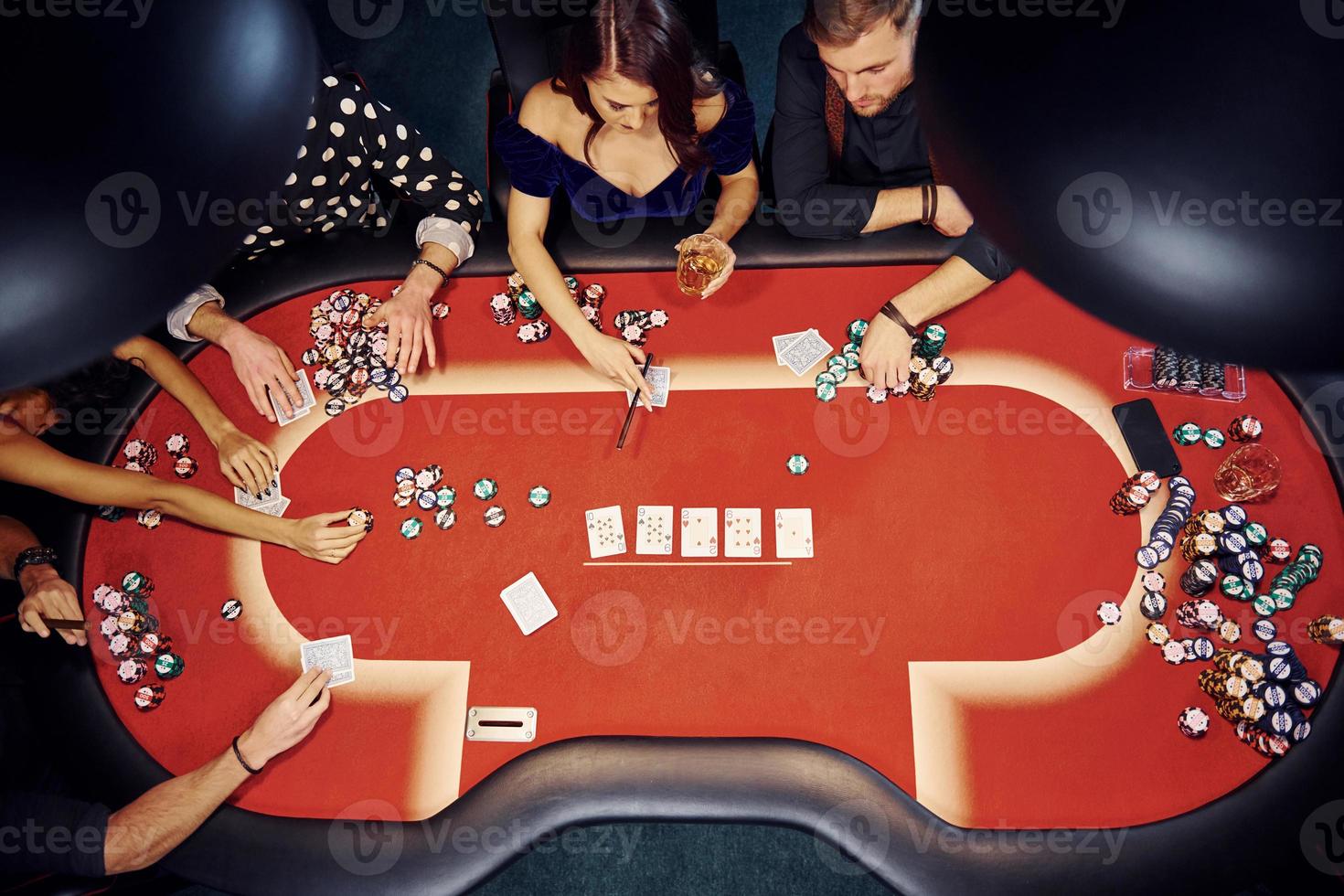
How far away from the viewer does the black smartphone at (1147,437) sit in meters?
2.09

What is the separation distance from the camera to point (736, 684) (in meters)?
2.00

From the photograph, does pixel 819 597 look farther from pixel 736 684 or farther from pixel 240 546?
pixel 240 546

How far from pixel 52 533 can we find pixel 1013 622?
8.49 ft

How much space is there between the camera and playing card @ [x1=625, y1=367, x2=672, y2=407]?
2248 millimetres

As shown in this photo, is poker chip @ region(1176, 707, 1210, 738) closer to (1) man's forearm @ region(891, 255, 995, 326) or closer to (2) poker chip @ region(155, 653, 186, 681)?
(1) man's forearm @ region(891, 255, 995, 326)

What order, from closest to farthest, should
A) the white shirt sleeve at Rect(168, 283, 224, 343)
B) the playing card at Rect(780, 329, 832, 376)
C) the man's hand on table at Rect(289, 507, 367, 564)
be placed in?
the man's hand on table at Rect(289, 507, 367, 564) < the playing card at Rect(780, 329, 832, 376) < the white shirt sleeve at Rect(168, 283, 224, 343)

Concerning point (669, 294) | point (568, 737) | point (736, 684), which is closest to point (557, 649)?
point (568, 737)

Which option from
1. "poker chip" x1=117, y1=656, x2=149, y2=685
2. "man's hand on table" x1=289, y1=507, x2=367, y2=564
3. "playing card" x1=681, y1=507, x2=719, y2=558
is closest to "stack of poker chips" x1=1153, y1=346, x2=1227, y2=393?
"playing card" x1=681, y1=507, x2=719, y2=558

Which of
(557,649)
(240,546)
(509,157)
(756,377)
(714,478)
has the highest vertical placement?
(509,157)

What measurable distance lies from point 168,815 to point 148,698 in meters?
0.32

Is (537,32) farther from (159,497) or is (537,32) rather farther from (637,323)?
(159,497)

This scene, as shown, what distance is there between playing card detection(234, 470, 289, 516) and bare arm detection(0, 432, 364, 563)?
A: 44 millimetres

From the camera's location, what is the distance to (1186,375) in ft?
7.04

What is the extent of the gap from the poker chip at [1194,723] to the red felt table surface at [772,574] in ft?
0.08
